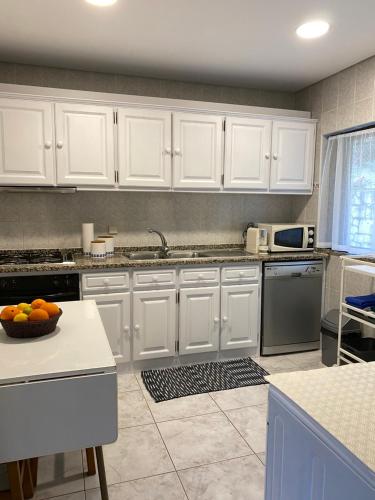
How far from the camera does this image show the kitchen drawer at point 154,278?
303 cm

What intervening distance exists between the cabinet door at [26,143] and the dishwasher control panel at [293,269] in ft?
6.47

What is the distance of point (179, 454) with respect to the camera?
2146 mm

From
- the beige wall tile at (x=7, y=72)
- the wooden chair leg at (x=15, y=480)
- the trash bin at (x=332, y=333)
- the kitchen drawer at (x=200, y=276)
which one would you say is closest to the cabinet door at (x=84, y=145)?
the beige wall tile at (x=7, y=72)

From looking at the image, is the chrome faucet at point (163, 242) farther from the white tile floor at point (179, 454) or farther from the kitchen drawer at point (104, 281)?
the white tile floor at point (179, 454)

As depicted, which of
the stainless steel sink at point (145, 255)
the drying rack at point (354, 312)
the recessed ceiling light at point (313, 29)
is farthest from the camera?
the stainless steel sink at point (145, 255)

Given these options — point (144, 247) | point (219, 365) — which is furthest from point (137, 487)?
point (144, 247)

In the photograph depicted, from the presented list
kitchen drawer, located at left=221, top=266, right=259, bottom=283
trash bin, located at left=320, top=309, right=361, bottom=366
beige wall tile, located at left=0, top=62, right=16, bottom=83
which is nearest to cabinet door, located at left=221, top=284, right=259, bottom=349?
kitchen drawer, located at left=221, top=266, right=259, bottom=283

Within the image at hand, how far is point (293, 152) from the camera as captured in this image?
3621mm

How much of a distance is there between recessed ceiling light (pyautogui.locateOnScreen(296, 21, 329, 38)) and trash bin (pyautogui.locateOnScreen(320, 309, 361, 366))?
2159mm

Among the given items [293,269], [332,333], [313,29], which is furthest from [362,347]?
[313,29]

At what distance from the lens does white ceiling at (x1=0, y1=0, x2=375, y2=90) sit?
2.28m

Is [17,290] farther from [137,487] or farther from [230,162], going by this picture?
[230,162]

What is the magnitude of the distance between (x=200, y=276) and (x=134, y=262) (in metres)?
0.57

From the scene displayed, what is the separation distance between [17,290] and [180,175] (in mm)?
1588
